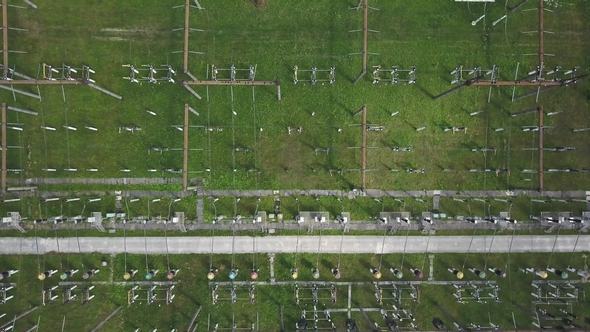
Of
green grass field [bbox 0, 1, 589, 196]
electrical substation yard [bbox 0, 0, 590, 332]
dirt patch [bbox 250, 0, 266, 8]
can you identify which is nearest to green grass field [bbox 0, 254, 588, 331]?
electrical substation yard [bbox 0, 0, 590, 332]

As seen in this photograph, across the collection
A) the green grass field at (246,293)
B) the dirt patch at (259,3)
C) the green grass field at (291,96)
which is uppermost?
Result: the dirt patch at (259,3)

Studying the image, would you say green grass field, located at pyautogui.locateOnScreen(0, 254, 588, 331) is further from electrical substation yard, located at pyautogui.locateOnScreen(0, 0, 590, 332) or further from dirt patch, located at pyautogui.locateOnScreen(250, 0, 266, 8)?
dirt patch, located at pyautogui.locateOnScreen(250, 0, 266, 8)

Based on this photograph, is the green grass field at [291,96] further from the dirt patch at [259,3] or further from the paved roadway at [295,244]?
the paved roadway at [295,244]

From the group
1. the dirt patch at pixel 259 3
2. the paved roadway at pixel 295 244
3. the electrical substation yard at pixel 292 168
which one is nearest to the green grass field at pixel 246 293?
the electrical substation yard at pixel 292 168

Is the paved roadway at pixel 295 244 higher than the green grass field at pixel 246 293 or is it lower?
higher

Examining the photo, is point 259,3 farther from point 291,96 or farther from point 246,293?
point 246,293

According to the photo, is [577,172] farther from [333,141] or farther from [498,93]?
[333,141]

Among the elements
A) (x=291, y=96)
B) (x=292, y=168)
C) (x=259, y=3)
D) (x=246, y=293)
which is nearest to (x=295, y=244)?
(x=246, y=293)

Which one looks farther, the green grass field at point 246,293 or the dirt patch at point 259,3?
the green grass field at point 246,293

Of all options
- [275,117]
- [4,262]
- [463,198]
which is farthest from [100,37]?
[463,198]
